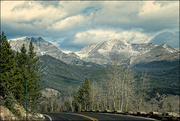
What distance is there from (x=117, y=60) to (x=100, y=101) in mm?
58765

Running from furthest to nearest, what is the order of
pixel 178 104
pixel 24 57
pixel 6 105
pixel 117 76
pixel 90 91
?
pixel 178 104, pixel 90 91, pixel 117 76, pixel 24 57, pixel 6 105

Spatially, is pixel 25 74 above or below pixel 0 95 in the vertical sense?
above

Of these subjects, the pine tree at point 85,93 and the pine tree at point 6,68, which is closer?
the pine tree at point 6,68

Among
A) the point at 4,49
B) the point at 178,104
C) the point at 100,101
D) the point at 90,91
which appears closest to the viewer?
the point at 4,49

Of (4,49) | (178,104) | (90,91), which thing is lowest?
(178,104)

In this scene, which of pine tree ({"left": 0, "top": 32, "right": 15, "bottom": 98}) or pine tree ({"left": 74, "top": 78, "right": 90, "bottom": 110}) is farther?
pine tree ({"left": 74, "top": 78, "right": 90, "bottom": 110})

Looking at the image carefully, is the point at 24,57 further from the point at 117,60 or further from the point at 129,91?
the point at 129,91

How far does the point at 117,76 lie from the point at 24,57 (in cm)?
2532

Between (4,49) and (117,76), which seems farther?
(117,76)

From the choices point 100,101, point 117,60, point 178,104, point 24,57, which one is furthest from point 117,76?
point 178,104

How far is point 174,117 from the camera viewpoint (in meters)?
18.6

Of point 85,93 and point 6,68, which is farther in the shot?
point 85,93

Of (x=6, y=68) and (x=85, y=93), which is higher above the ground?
(x=6, y=68)

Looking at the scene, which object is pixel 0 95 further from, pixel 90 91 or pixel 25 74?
pixel 90 91
